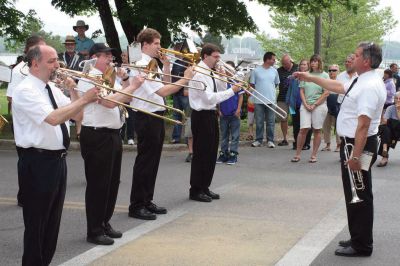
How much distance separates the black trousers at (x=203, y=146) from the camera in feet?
26.2

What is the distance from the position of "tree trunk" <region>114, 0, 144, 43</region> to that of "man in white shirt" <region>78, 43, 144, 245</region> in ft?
32.1

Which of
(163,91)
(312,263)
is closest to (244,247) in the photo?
(312,263)

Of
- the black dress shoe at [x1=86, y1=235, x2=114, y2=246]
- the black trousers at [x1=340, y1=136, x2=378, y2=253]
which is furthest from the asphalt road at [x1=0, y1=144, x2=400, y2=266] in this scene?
the black trousers at [x1=340, y1=136, x2=378, y2=253]

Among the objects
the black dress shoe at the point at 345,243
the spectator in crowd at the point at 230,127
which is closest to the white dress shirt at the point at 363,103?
the black dress shoe at the point at 345,243

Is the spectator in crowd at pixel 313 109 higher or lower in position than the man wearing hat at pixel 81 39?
lower

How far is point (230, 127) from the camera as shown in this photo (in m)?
11.7

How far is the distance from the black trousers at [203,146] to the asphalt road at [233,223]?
31 cm

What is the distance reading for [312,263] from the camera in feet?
18.4

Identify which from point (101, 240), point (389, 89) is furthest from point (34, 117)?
point (389, 89)

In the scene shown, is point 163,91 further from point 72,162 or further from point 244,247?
point 72,162

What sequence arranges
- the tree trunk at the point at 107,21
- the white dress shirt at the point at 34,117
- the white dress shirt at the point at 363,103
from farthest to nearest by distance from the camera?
the tree trunk at the point at 107,21 → the white dress shirt at the point at 363,103 → the white dress shirt at the point at 34,117

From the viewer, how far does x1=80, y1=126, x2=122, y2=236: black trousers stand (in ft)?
19.7

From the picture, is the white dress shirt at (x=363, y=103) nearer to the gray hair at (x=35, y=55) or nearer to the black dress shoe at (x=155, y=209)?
the black dress shoe at (x=155, y=209)

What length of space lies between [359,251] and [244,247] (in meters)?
1.05
